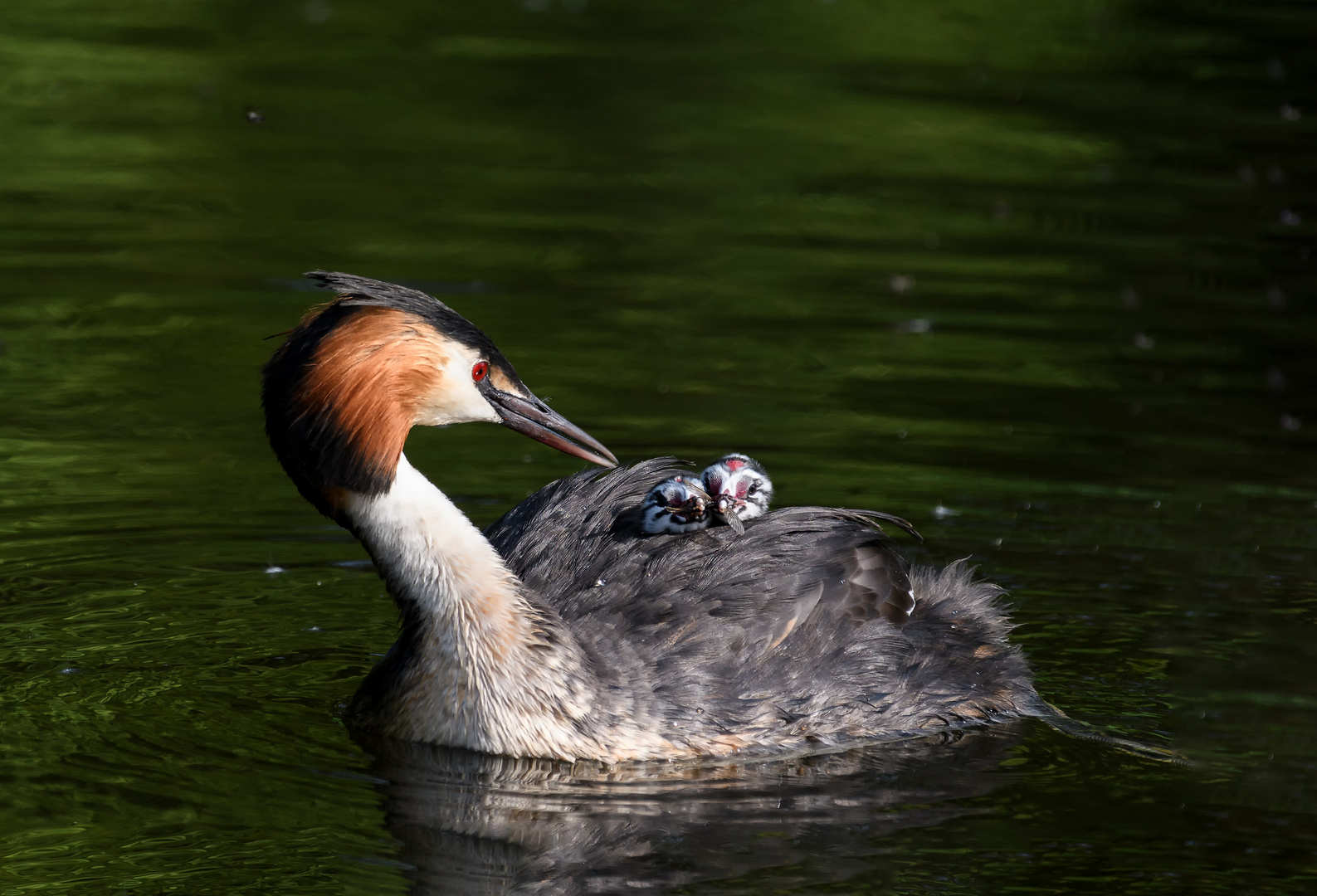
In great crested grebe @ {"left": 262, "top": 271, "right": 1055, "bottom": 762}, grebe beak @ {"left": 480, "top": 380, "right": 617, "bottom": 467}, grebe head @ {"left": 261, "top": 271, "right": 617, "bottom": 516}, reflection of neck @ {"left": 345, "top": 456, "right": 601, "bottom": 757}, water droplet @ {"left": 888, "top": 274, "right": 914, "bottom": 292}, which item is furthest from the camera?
water droplet @ {"left": 888, "top": 274, "right": 914, "bottom": 292}

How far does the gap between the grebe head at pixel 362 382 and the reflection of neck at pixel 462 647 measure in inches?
6.1

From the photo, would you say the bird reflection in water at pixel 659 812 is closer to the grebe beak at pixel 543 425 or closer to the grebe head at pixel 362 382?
the grebe head at pixel 362 382

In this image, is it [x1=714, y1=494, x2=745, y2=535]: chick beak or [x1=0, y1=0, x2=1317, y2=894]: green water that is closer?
[x1=0, y1=0, x2=1317, y2=894]: green water

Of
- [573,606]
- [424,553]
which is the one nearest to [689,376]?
[573,606]

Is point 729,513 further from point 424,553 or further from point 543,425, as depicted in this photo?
point 424,553

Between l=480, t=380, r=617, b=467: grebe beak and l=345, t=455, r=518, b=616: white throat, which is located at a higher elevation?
l=480, t=380, r=617, b=467: grebe beak

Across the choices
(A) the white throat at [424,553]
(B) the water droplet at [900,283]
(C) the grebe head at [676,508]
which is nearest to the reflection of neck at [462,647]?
(A) the white throat at [424,553]

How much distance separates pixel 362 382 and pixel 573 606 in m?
1.22

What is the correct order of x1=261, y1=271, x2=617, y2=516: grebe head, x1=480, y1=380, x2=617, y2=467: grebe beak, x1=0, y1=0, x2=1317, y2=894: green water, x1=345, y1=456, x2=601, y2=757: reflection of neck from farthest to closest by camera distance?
1. x1=480, y1=380, x2=617, y2=467: grebe beak
2. x1=345, y1=456, x2=601, y2=757: reflection of neck
3. x1=261, y1=271, x2=617, y2=516: grebe head
4. x1=0, y1=0, x2=1317, y2=894: green water

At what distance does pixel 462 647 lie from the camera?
7031mm

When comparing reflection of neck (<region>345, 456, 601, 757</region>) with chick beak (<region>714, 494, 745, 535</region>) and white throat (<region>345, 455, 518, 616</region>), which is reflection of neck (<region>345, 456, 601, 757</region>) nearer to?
white throat (<region>345, 455, 518, 616</region>)

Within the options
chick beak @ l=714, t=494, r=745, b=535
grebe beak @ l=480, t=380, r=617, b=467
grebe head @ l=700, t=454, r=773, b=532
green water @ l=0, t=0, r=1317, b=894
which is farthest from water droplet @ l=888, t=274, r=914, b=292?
A: grebe beak @ l=480, t=380, r=617, b=467

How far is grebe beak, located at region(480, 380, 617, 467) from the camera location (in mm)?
7301

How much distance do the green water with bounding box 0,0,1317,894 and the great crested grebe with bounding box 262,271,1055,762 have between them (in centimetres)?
19
